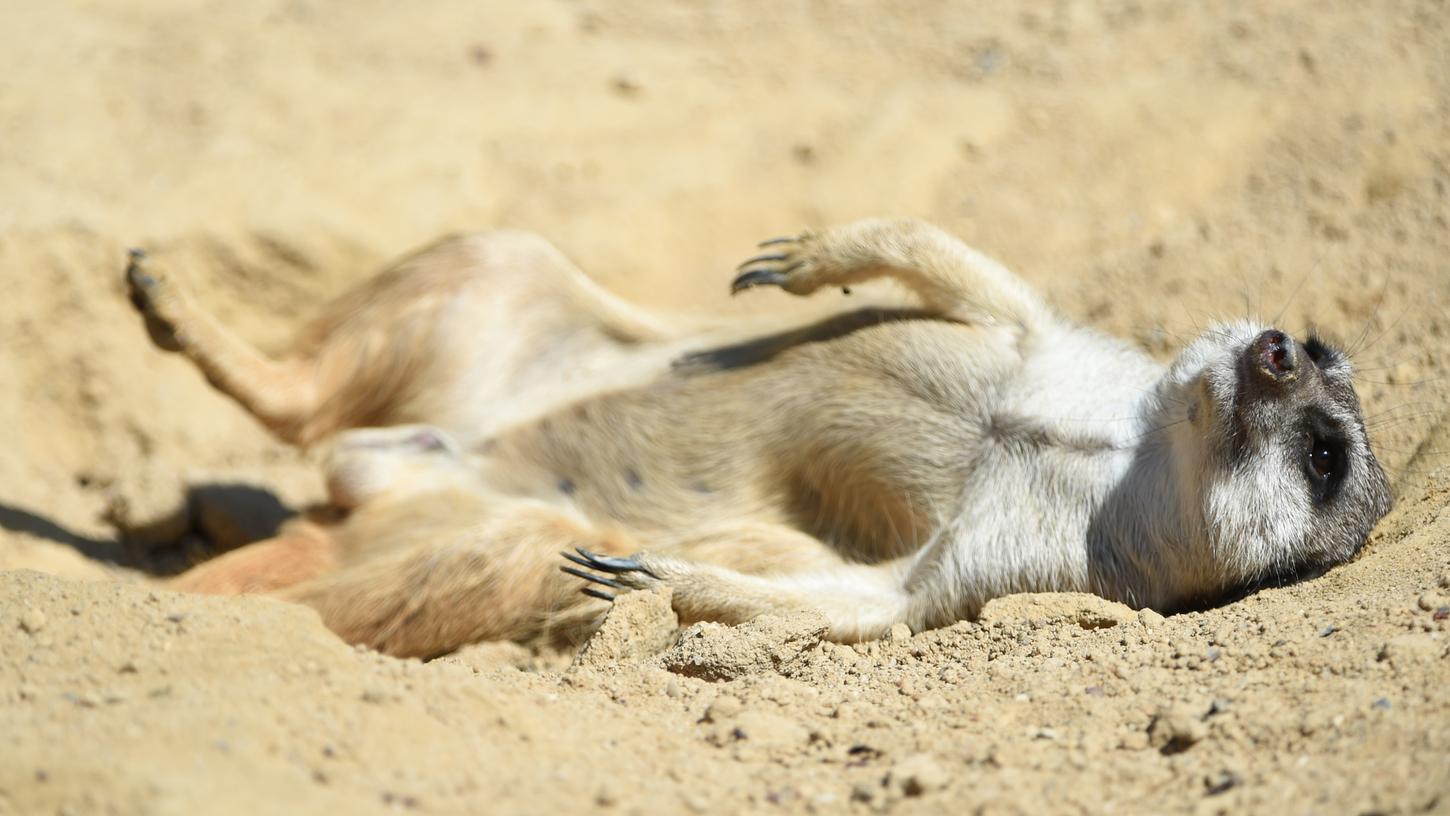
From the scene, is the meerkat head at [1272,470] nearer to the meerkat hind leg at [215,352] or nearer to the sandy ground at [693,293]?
the sandy ground at [693,293]

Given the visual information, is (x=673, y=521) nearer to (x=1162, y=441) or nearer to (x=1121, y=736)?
(x=1162, y=441)

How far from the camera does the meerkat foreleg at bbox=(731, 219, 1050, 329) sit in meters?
3.95

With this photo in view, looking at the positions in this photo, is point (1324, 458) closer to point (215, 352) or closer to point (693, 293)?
point (693, 293)

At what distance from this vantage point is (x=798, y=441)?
158 inches

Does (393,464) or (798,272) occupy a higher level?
(798,272)

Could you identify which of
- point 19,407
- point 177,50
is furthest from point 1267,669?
point 177,50

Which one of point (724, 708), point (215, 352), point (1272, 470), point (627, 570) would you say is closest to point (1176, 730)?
point (724, 708)

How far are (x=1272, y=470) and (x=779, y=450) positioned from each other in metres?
1.42

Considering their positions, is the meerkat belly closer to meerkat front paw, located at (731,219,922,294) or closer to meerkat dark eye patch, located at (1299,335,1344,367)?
meerkat front paw, located at (731,219,922,294)

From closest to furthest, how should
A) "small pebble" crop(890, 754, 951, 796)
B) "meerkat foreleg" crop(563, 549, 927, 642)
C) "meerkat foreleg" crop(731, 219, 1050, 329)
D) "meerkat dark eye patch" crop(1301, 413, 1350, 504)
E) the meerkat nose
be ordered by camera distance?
"small pebble" crop(890, 754, 951, 796), the meerkat nose, "meerkat dark eye patch" crop(1301, 413, 1350, 504), "meerkat foreleg" crop(563, 549, 927, 642), "meerkat foreleg" crop(731, 219, 1050, 329)

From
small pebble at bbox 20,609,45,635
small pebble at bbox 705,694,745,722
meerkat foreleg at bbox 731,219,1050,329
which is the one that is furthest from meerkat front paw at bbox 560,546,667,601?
small pebble at bbox 20,609,45,635

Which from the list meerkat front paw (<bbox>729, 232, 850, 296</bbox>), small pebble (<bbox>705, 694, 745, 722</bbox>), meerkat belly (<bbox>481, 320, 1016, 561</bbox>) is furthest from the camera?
meerkat front paw (<bbox>729, 232, 850, 296</bbox>)

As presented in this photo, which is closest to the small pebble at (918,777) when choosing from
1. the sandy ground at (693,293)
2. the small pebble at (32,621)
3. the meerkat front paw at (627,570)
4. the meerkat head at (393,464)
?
the sandy ground at (693,293)

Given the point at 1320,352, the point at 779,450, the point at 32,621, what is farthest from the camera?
the point at 779,450
